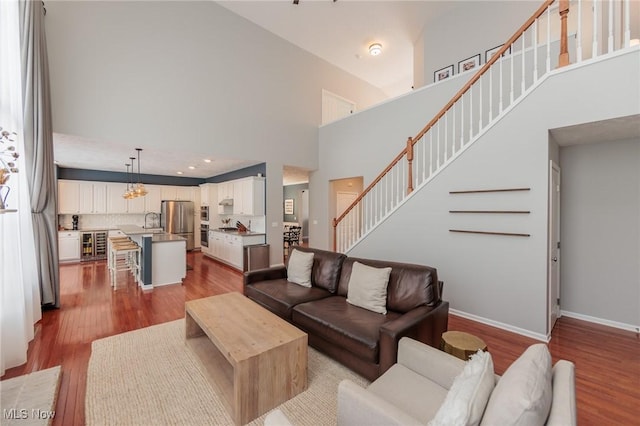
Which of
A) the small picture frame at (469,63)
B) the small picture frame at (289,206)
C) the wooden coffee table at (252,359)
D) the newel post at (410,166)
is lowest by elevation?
the wooden coffee table at (252,359)

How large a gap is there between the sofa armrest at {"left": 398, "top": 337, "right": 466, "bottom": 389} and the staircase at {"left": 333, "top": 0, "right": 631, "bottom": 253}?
9.01 feet

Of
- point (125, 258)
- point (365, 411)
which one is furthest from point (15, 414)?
point (125, 258)

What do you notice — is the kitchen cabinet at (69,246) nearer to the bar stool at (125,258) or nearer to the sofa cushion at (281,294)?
the bar stool at (125,258)

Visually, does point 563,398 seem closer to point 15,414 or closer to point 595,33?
point 15,414

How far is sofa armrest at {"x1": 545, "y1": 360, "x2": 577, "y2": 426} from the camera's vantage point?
0.90 metres

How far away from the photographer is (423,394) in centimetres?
148

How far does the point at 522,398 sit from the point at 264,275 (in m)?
3.17

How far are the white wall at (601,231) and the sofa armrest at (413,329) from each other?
95.8 inches

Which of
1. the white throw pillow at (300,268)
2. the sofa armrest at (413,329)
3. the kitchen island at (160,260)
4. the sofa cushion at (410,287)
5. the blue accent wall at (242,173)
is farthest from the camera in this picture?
the blue accent wall at (242,173)

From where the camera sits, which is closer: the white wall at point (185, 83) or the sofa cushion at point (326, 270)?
the sofa cushion at point (326, 270)

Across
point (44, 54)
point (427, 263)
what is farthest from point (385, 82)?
point (44, 54)

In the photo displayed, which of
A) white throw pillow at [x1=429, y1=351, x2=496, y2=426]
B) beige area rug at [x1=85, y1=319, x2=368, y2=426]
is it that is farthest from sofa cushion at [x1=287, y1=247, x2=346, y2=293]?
white throw pillow at [x1=429, y1=351, x2=496, y2=426]

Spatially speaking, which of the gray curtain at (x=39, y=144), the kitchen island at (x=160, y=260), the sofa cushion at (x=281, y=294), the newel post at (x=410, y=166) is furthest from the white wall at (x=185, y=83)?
the newel post at (x=410, y=166)

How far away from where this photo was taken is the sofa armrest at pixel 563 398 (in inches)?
35.6
